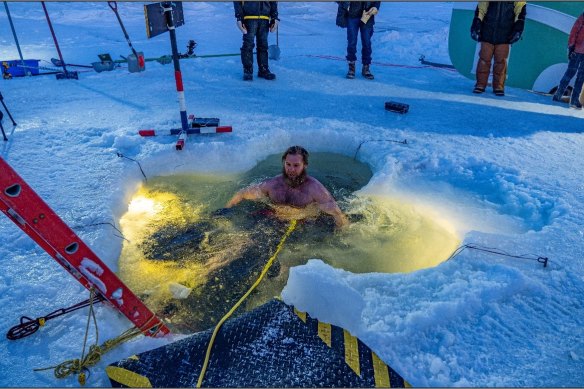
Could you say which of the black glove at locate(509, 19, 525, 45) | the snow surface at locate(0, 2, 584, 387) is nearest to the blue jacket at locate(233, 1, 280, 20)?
the snow surface at locate(0, 2, 584, 387)

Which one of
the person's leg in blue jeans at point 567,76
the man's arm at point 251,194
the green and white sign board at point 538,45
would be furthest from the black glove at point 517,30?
the man's arm at point 251,194

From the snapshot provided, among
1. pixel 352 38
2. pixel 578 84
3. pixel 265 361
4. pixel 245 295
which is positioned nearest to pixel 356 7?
pixel 352 38

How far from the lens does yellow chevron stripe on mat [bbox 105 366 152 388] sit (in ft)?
6.32

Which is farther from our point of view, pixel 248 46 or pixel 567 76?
pixel 248 46

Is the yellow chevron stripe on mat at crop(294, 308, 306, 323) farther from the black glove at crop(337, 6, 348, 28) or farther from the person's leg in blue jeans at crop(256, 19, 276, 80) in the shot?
the black glove at crop(337, 6, 348, 28)

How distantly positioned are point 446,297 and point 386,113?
419 centimetres

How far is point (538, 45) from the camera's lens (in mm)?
7277

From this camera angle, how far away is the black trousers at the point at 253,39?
707 cm

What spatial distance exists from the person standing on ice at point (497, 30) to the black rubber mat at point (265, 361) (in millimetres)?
6470

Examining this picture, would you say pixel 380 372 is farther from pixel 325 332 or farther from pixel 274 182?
pixel 274 182

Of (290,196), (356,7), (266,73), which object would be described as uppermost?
(356,7)

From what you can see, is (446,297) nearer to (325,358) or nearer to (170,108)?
(325,358)

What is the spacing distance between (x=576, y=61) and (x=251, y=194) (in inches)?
230

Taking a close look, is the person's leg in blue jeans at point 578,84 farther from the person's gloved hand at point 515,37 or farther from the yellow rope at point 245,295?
the yellow rope at point 245,295
